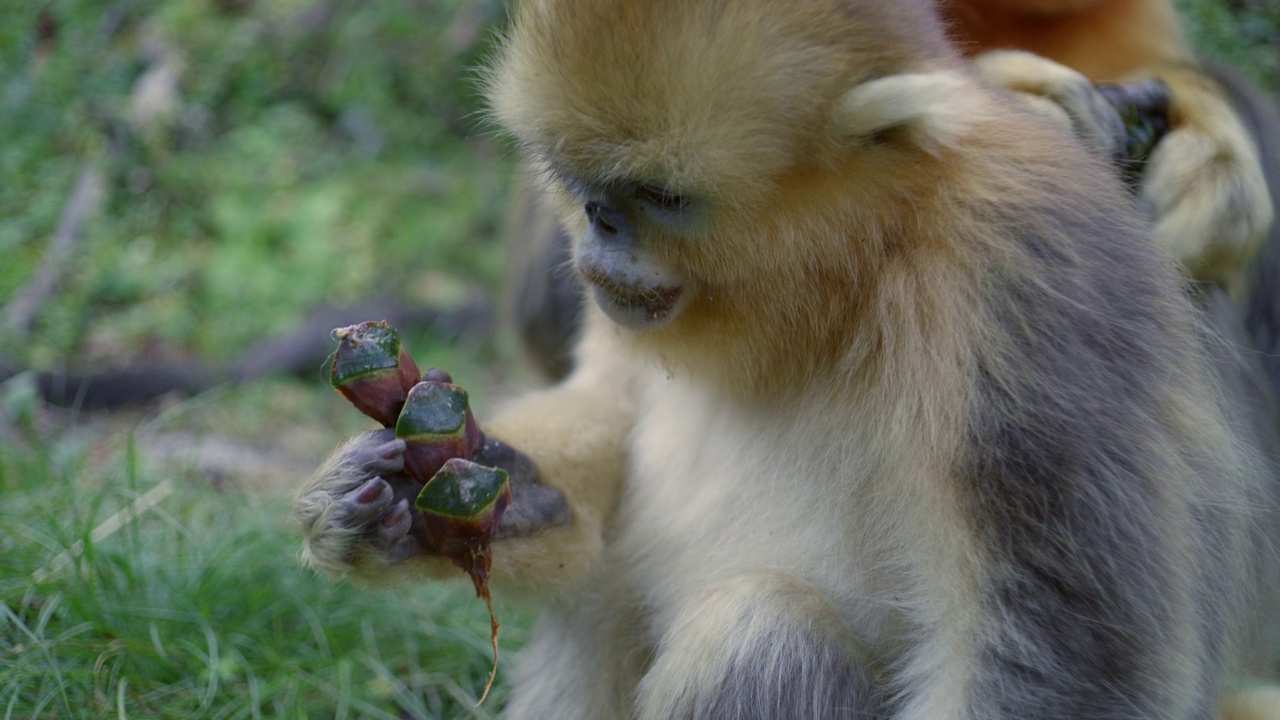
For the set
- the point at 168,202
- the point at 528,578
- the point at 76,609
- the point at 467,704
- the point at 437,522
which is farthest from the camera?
the point at 168,202

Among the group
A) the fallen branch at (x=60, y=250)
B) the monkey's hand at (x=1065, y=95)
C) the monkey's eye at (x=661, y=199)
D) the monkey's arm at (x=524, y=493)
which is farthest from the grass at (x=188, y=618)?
the monkey's hand at (x=1065, y=95)

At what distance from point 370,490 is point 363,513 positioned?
0.22ft

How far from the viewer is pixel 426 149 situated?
8.34 meters

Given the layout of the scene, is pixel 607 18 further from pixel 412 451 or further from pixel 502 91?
pixel 412 451

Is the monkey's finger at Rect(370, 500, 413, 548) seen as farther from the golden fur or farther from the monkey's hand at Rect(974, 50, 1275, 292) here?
the monkey's hand at Rect(974, 50, 1275, 292)

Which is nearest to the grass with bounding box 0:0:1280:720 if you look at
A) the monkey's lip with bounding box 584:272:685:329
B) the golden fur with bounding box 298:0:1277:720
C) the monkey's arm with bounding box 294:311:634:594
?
the monkey's arm with bounding box 294:311:634:594

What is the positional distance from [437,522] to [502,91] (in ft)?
3.50

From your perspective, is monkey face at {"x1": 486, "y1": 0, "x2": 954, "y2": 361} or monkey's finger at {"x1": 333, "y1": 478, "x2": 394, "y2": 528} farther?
monkey's finger at {"x1": 333, "y1": 478, "x2": 394, "y2": 528}

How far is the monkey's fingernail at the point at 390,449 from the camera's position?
293 cm

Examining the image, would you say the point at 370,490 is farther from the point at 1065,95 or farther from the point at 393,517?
the point at 1065,95

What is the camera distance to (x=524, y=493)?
11.3 feet

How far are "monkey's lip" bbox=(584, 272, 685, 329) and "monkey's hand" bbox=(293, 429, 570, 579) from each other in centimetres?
61

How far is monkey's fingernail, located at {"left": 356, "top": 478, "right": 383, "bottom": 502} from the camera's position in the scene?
2.91 meters

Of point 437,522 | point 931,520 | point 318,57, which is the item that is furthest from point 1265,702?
point 318,57
